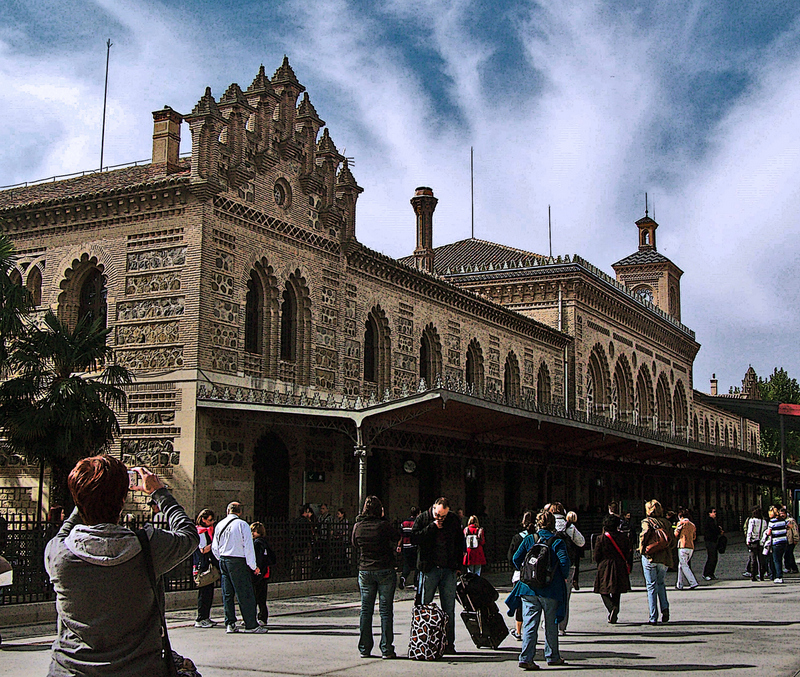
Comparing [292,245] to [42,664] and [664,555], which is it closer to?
[664,555]

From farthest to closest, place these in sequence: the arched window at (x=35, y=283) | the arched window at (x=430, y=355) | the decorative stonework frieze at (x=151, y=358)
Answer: the arched window at (x=430, y=355) < the arched window at (x=35, y=283) < the decorative stonework frieze at (x=151, y=358)

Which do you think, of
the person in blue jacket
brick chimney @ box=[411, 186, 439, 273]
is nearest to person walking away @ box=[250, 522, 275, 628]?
the person in blue jacket

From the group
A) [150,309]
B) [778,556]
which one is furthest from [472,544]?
[150,309]

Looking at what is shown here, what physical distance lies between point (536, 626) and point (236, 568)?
384 cm

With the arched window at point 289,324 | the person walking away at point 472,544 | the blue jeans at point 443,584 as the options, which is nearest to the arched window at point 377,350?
the arched window at point 289,324

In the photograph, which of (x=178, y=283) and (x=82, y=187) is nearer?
(x=178, y=283)

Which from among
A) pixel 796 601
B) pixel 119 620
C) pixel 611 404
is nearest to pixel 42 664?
pixel 119 620

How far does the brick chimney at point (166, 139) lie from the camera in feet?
71.8

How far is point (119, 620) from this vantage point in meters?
4.07

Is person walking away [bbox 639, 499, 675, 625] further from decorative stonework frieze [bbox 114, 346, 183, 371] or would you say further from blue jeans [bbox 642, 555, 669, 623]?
decorative stonework frieze [bbox 114, 346, 183, 371]

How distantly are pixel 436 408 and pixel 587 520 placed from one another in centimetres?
1081

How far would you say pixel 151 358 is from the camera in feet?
66.3

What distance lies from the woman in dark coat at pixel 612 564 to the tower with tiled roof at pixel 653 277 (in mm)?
50490

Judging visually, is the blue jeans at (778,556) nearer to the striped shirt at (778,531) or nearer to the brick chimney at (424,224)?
the striped shirt at (778,531)
